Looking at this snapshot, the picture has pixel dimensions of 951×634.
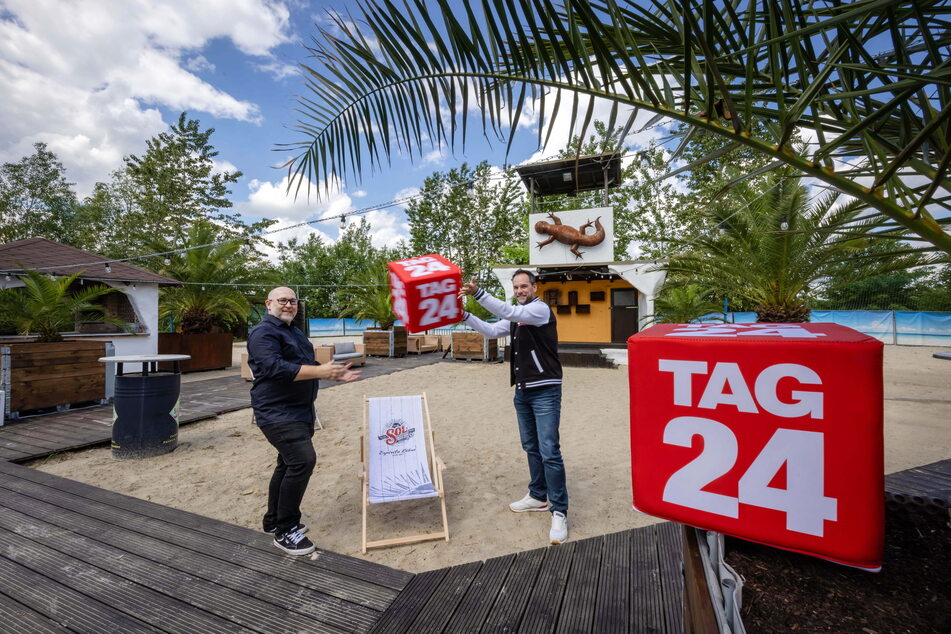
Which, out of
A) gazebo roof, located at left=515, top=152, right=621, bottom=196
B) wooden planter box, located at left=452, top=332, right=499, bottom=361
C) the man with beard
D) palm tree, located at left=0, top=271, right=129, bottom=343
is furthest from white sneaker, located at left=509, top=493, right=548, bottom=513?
wooden planter box, located at left=452, top=332, right=499, bottom=361

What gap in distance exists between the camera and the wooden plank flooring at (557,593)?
76.1 inches

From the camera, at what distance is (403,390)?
9266 mm

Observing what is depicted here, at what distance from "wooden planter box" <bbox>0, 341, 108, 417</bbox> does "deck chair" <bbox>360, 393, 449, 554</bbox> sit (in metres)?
6.02

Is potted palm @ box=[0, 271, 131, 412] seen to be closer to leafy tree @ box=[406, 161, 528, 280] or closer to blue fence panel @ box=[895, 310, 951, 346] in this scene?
leafy tree @ box=[406, 161, 528, 280]

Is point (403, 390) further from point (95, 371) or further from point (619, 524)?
point (619, 524)

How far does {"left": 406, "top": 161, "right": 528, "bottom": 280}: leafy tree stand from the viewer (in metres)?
27.7

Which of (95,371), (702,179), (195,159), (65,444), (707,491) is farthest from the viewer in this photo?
(195,159)

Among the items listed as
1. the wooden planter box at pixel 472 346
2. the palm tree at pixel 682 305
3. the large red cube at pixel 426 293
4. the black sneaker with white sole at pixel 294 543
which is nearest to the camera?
the large red cube at pixel 426 293

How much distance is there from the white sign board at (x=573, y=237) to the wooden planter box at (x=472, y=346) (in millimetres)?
3078

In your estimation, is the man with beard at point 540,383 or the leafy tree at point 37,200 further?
the leafy tree at point 37,200

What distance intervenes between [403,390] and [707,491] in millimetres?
8621

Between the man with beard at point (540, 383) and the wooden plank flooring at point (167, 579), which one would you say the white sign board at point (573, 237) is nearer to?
the man with beard at point (540, 383)

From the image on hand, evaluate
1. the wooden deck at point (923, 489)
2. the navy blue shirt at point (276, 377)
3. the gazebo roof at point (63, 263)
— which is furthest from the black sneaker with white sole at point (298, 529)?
the gazebo roof at point (63, 263)

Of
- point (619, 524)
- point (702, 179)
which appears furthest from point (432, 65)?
point (702, 179)
